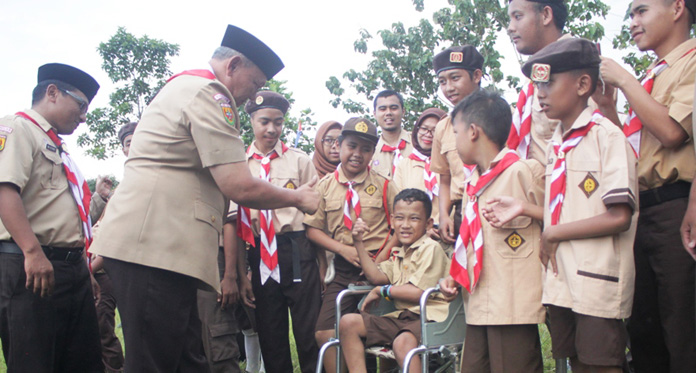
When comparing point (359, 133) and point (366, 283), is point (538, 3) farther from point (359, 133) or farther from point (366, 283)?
point (366, 283)

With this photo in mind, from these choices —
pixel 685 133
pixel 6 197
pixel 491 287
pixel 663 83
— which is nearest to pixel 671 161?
pixel 685 133

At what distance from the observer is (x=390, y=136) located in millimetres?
5996

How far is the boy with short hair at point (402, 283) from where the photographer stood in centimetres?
355

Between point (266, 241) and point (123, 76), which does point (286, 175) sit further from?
point (123, 76)

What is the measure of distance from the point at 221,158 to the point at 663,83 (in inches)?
81.2

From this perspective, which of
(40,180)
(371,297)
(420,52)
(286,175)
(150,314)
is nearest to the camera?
(150,314)

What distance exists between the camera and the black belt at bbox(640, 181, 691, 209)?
8.31 ft

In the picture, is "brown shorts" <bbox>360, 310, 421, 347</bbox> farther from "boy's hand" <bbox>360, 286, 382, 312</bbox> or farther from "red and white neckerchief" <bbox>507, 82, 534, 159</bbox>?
"red and white neckerchief" <bbox>507, 82, 534, 159</bbox>

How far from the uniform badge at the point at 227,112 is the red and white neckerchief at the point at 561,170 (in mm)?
1535

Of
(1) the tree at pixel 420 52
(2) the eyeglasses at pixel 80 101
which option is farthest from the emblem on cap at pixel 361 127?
(1) the tree at pixel 420 52

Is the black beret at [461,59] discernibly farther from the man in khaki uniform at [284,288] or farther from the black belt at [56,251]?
the black belt at [56,251]

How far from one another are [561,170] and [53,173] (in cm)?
304

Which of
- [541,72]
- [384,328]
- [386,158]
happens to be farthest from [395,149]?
[541,72]

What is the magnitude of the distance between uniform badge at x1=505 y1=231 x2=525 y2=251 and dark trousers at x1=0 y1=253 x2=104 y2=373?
268 cm
